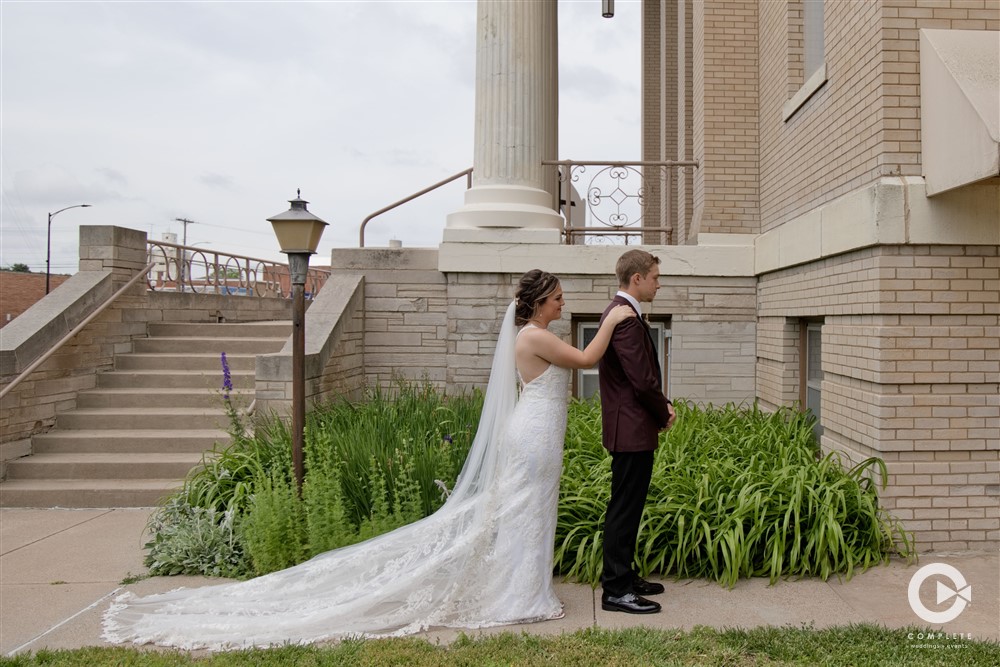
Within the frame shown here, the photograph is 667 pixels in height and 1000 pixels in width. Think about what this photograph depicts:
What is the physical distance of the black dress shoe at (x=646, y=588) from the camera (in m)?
4.67

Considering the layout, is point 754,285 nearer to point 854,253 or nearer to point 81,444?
point 854,253

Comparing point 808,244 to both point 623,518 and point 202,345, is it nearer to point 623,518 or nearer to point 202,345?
point 623,518

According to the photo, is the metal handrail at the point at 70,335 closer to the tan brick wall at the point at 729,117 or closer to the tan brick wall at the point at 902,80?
the tan brick wall at the point at 729,117

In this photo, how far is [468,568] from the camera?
4.41 metres

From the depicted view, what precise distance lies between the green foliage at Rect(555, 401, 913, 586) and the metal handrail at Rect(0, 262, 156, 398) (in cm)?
603

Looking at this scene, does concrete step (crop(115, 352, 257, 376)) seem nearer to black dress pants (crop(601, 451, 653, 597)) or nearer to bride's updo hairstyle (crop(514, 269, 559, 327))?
bride's updo hairstyle (crop(514, 269, 559, 327))

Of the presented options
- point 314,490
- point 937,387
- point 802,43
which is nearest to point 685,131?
point 802,43

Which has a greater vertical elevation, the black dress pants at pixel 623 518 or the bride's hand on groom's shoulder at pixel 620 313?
the bride's hand on groom's shoulder at pixel 620 313

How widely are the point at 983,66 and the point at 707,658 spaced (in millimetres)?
4141

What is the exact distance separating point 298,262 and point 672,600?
11.3 feet

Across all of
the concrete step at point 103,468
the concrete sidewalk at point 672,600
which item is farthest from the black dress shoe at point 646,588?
the concrete step at point 103,468

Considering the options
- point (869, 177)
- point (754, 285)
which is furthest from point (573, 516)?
point (754, 285)

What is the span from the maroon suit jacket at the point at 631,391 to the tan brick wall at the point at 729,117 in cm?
496

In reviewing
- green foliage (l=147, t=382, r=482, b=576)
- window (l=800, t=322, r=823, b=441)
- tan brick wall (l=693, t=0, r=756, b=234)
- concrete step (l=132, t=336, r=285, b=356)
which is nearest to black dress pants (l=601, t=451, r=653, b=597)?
green foliage (l=147, t=382, r=482, b=576)
